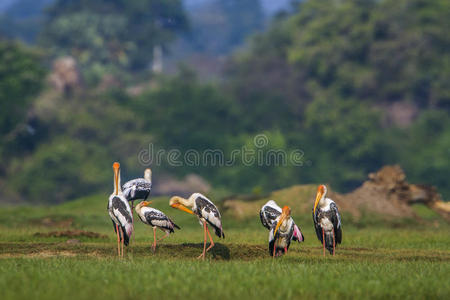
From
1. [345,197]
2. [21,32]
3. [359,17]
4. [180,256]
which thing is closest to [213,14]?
[21,32]

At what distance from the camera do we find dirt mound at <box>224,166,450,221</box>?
1169 inches

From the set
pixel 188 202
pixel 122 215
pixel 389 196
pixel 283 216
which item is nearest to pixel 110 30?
pixel 389 196

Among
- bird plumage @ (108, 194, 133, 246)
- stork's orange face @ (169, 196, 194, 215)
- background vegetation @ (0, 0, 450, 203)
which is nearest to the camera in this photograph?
bird plumage @ (108, 194, 133, 246)

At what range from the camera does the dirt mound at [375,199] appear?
2970 cm

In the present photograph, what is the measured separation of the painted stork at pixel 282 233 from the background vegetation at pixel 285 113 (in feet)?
131

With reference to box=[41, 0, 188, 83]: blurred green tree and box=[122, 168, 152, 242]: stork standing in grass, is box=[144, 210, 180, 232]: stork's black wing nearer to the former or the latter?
box=[122, 168, 152, 242]: stork standing in grass

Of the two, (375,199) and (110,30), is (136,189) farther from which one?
(110,30)

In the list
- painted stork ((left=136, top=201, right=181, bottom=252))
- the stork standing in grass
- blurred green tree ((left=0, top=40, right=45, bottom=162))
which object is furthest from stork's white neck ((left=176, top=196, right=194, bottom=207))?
blurred green tree ((left=0, top=40, right=45, bottom=162))

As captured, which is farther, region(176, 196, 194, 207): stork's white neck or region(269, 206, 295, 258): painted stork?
region(176, 196, 194, 207): stork's white neck

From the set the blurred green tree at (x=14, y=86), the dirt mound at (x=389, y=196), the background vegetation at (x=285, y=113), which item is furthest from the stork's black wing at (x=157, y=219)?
the blurred green tree at (x=14, y=86)

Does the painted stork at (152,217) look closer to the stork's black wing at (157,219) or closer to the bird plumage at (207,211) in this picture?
the stork's black wing at (157,219)

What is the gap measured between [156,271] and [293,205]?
16867 mm

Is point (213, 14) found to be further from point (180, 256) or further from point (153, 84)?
point (180, 256)

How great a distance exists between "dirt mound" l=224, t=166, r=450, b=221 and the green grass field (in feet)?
24.1
